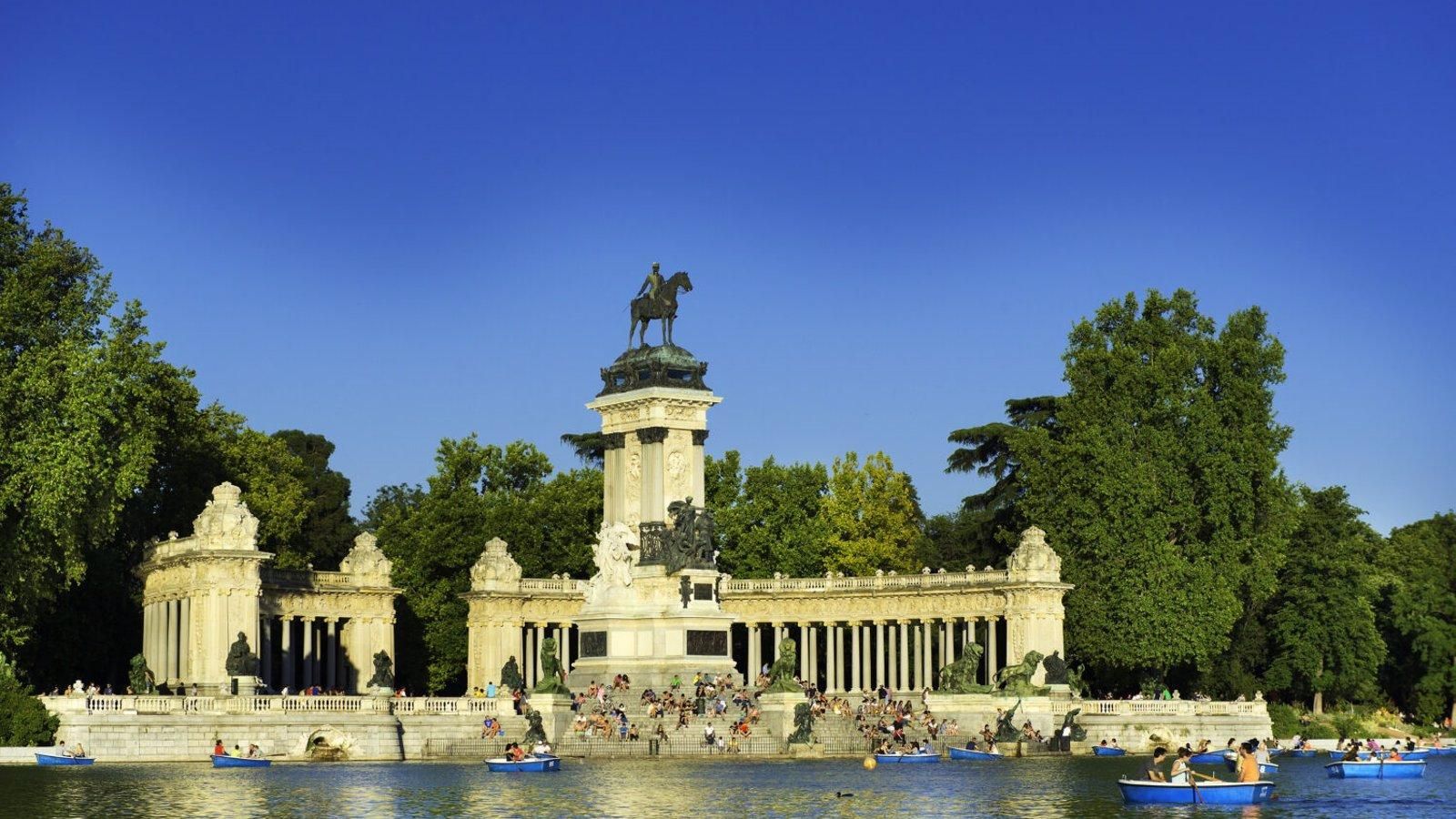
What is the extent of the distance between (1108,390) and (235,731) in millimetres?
36354

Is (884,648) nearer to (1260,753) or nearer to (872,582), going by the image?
(872,582)

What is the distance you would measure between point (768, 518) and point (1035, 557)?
1789 cm

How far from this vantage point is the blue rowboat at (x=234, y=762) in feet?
202

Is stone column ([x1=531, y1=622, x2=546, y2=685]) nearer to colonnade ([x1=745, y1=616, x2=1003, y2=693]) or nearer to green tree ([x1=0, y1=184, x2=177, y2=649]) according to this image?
colonnade ([x1=745, y1=616, x2=1003, y2=693])

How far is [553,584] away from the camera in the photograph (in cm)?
8588

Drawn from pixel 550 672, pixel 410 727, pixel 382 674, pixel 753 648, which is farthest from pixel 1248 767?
pixel 753 648

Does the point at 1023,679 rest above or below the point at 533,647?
below

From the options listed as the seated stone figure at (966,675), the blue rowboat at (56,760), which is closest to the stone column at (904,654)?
the seated stone figure at (966,675)

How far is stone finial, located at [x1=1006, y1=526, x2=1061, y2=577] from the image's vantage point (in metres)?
80.4

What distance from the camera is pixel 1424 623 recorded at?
100562 mm

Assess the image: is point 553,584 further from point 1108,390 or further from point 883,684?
point 1108,390

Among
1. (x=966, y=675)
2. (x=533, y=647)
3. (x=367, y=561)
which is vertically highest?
(x=367, y=561)

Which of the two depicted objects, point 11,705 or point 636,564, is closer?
point 11,705

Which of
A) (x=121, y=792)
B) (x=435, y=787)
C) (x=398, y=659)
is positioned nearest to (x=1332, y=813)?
(x=435, y=787)
